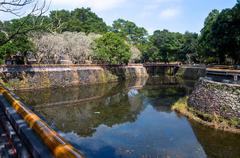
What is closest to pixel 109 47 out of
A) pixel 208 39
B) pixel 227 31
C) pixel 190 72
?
pixel 190 72

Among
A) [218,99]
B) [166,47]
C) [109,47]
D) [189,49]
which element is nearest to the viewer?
[218,99]

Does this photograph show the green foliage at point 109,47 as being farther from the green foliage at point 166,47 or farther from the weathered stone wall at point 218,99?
the weathered stone wall at point 218,99

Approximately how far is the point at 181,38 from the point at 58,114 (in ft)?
189

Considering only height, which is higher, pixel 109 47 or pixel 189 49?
pixel 109 47

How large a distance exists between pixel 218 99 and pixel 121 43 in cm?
3846

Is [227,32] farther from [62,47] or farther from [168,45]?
[168,45]

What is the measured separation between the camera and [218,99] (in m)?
21.3

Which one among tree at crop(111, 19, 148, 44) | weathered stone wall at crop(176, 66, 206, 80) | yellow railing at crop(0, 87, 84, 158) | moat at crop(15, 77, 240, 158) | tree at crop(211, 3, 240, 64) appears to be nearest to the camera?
yellow railing at crop(0, 87, 84, 158)

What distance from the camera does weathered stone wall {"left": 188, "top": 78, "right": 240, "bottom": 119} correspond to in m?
20.0

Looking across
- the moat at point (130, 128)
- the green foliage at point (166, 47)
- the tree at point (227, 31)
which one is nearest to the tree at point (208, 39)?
the tree at point (227, 31)

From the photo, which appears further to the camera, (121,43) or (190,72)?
(190,72)

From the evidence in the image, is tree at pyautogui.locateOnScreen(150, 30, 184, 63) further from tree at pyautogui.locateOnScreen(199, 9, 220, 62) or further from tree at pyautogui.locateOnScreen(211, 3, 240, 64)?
tree at pyautogui.locateOnScreen(211, 3, 240, 64)

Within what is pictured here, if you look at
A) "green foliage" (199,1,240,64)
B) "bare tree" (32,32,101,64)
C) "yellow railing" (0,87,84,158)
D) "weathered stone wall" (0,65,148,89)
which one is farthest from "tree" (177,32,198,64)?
"yellow railing" (0,87,84,158)

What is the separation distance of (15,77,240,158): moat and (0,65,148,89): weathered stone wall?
554 centimetres
